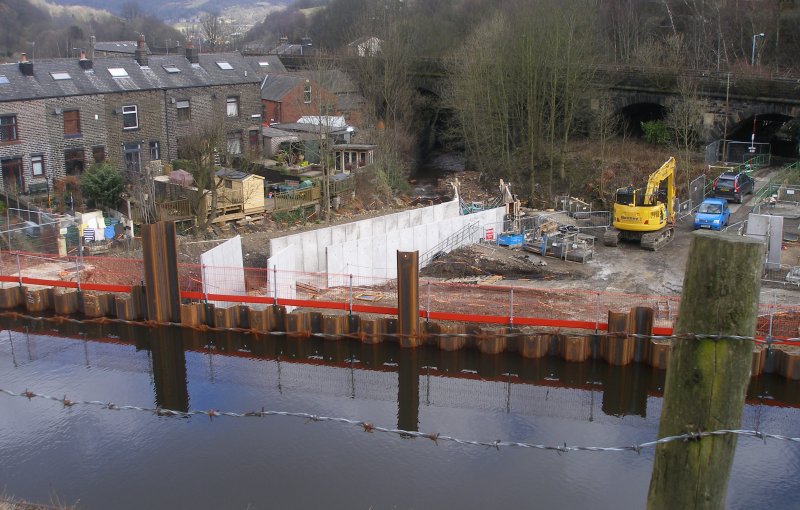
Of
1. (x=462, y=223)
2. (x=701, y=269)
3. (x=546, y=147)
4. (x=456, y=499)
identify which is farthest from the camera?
(x=546, y=147)

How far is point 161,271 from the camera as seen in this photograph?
21.5m

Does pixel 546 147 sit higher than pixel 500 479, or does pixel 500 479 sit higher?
pixel 546 147

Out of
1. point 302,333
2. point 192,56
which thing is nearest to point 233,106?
point 192,56

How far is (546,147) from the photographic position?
148 feet

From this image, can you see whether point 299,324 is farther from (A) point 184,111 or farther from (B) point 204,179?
(A) point 184,111

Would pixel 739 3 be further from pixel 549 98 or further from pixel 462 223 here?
pixel 462 223

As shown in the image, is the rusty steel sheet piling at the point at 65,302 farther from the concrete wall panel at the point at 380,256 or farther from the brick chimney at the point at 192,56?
the brick chimney at the point at 192,56

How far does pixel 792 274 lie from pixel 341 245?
14.3 metres

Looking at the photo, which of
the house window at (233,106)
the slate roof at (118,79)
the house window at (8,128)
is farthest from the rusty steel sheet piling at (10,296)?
the house window at (233,106)

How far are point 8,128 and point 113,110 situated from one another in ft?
17.1

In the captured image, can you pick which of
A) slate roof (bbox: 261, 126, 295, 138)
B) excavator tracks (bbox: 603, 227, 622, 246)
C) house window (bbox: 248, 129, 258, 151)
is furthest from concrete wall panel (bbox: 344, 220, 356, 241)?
slate roof (bbox: 261, 126, 295, 138)

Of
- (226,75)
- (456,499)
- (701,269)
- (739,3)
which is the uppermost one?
(739,3)

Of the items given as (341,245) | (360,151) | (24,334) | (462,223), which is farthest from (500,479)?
(360,151)

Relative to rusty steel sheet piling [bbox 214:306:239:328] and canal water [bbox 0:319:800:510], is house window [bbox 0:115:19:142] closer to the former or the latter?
canal water [bbox 0:319:800:510]
